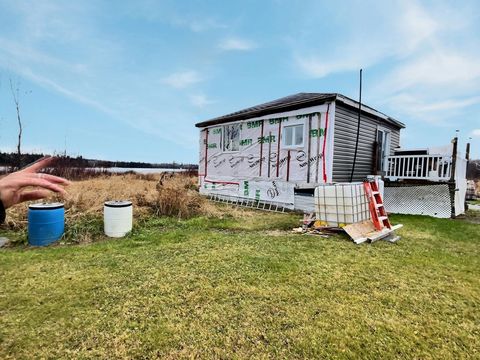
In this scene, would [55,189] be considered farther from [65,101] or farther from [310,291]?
[65,101]

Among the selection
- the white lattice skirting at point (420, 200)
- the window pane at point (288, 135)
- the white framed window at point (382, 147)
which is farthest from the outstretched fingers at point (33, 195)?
the white framed window at point (382, 147)

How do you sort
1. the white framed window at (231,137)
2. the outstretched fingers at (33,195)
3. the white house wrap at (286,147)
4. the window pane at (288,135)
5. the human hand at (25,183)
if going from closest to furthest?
the human hand at (25,183), the outstretched fingers at (33,195), the white house wrap at (286,147), the window pane at (288,135), the white framed window at (231,137)

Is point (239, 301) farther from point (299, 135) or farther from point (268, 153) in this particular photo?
point (268, 153)

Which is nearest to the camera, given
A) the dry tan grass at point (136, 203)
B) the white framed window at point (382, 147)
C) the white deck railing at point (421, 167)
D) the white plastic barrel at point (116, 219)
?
the white plastic barrel at point (116, 219)

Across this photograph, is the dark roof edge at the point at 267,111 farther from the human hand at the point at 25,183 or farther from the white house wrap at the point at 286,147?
the human hand at the point at 25,183

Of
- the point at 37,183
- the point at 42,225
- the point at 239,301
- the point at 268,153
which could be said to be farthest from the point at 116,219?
the point at 268,153

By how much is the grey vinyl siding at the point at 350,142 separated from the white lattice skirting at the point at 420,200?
1.31 meters

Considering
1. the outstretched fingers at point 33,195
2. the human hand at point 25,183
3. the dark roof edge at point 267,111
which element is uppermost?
the dark roof edge at point 267,111

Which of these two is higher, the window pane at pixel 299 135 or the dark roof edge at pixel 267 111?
the dark roof edge at pixel 267 111

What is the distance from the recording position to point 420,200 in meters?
8.77

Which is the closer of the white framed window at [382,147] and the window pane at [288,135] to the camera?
the window pane at [288,135]

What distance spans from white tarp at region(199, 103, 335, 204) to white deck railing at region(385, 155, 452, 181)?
3200mm

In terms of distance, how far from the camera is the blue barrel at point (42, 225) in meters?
4.66

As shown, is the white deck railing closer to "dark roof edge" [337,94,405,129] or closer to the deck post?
the deck post
